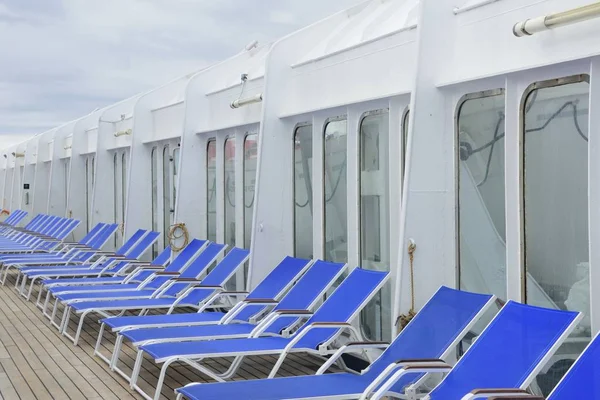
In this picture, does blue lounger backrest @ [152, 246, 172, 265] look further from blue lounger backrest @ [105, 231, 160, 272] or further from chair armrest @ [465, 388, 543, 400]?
chair armrest @ [465, 388, 543, 400]

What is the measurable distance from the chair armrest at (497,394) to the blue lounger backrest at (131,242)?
6.62m

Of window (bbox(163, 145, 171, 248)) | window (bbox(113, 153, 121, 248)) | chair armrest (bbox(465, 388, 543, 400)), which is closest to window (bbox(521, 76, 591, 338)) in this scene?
chair armrest (bbox(465, 388, 543, 400))

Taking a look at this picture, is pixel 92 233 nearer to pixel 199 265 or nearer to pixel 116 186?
pixel 116 186

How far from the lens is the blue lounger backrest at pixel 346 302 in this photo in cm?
484

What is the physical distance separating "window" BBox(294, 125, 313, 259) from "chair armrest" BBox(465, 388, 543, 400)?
3477mm

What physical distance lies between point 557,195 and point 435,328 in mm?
930

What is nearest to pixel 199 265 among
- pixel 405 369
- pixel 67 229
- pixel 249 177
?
pixel 249 177

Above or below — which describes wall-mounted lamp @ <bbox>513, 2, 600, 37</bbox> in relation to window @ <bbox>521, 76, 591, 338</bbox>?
above

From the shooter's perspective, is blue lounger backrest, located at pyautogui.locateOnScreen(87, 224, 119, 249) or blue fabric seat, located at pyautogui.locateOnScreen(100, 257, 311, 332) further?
blue lounger backrest, located at pyautogui.locateOnScreen(87, 224, 119, 249)

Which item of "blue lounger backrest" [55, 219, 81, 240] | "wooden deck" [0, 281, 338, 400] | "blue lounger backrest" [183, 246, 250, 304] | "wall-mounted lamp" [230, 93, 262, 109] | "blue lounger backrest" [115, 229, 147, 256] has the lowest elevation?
"wooden deck" [0, 281, 338, 400]

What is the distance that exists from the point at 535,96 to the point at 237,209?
4.34 m

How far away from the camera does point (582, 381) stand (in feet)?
9.83

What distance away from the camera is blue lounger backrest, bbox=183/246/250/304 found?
21.5 feet

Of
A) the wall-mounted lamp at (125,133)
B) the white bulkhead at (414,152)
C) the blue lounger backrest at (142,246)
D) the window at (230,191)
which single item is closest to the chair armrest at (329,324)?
the white bulkhead at (414,152)
